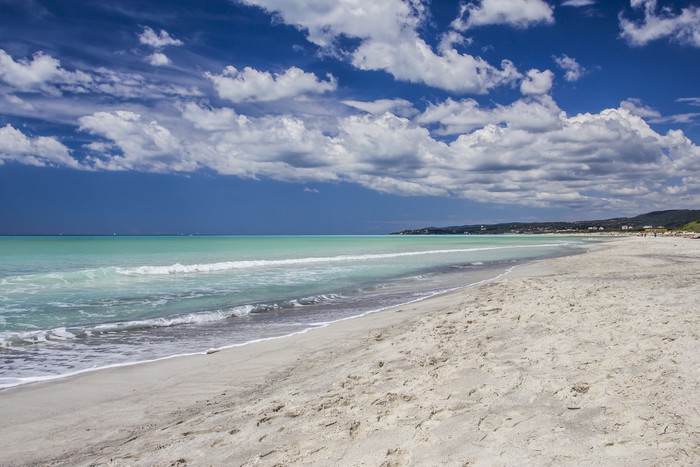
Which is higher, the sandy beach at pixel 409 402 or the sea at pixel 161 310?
the sandy beach at pixel 409 402

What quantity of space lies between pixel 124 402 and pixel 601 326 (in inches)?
328

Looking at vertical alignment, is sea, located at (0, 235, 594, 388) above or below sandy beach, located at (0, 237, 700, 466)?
below

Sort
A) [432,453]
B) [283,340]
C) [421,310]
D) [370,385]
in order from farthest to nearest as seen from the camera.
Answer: [421,310]
[283,340]
[370,385]
[432,453]

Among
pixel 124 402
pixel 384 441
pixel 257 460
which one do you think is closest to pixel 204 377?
pixel 124 402

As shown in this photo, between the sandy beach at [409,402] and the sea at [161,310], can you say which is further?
the sea at [161,310]

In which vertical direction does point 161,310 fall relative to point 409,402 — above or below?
below

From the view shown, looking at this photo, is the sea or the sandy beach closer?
the sandy beach

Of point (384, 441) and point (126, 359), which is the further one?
point (126, 359)

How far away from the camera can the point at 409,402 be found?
5.18 m

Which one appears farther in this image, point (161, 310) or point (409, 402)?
point (161, 310)

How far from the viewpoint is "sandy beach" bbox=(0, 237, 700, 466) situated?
4031mm

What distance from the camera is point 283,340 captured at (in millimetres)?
10281

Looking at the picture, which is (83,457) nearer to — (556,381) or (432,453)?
(432,453)

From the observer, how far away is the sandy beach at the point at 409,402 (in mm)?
4031
